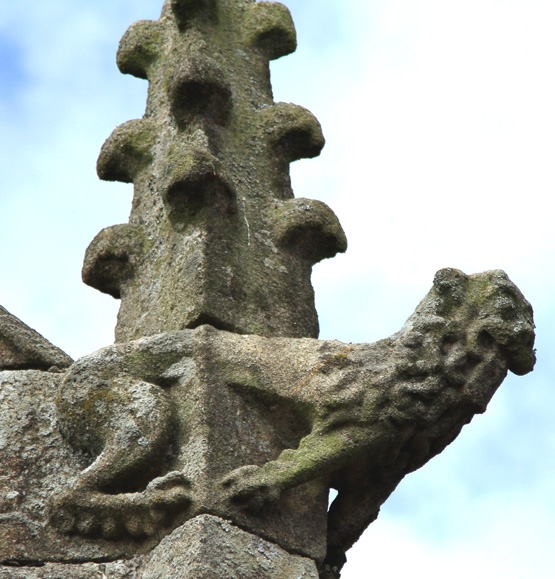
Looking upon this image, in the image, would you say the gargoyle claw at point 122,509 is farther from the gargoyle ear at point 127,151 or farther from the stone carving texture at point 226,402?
the gargoyle ear at point 127,151

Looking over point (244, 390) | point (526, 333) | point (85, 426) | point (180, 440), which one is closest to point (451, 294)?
point (526, 333)

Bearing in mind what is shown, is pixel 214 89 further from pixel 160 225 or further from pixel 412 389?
pixel 412 389

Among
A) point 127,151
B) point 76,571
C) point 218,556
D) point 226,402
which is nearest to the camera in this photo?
point 218,556

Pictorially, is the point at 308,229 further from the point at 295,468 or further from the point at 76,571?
the point at 76,571

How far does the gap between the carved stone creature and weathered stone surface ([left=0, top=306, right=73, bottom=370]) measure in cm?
47

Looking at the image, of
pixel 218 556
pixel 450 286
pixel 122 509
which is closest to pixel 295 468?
pixel 218 556

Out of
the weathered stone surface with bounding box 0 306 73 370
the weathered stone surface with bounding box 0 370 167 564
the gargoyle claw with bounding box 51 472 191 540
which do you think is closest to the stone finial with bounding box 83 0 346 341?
the weathered stone surface with bounding box 0 306 73 370

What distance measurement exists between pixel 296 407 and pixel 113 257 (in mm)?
1412

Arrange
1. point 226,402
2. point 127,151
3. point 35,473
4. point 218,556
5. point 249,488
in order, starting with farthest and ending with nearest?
1. point 127,151
2. point 35,473
3. point 226,402
4. point 249,488
5. point 218,556

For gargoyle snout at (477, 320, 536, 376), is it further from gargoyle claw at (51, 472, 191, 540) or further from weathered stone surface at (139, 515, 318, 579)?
gargoyle claw at (51, 472, 191, 540)

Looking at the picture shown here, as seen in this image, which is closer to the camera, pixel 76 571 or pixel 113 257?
pixel 76 571

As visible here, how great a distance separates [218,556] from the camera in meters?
4.23

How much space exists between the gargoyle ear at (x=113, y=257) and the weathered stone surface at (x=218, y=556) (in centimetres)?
166

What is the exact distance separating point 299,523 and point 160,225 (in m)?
1.71
